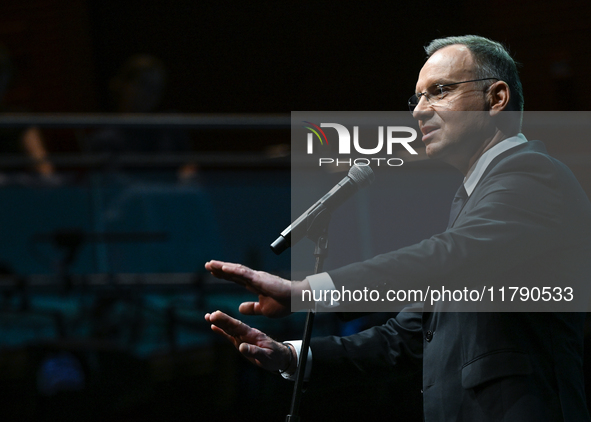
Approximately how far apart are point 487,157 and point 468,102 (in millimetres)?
141

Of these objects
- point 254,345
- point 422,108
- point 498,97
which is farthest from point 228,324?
point 498,97

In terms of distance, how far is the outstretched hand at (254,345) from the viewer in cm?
151

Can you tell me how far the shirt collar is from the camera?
5.34 feet

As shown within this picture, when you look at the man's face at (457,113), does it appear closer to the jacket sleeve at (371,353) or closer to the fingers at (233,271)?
the jacket sleeve at (371,353)

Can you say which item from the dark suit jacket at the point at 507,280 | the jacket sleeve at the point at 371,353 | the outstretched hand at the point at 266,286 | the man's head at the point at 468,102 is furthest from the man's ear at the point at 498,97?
the outstretched hand at the point at 266,286

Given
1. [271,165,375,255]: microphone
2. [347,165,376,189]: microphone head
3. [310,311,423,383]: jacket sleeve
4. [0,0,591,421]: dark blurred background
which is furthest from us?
[0,0,591,421]: dark blurred background

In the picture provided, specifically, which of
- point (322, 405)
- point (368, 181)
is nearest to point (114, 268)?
point (322, 405)

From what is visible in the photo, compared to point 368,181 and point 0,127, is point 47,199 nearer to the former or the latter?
point 0,127

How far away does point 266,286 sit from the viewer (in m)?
1.28

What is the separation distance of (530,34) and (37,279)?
3.99 metres

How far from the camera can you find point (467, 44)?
1.71 meters

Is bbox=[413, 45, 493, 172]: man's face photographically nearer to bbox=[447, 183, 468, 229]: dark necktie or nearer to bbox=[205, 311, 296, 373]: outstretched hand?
bbox=[447, 183, 468, 229]: dark necktie

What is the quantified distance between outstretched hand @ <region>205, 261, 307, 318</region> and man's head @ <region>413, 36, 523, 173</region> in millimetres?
617

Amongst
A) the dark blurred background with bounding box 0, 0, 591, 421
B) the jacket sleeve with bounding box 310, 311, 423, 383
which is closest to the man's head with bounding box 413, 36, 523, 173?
the jacket sleeve with bounding box 310, 311, 423, 383
